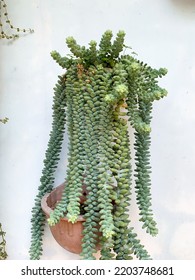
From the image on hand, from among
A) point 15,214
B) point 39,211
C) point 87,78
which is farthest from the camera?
point 15,214

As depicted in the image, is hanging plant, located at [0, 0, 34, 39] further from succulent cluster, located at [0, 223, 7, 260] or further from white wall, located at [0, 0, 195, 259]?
succulent cluster, located at [0, 223, 7, 260]

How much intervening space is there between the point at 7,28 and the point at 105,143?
21.3 inches

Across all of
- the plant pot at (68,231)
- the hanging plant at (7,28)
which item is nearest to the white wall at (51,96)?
the hanging plant at (7,28)

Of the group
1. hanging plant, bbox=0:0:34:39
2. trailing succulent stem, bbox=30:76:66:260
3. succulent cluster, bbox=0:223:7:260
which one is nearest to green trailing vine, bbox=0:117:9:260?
succulent cluster, bbox=0:223:7:260

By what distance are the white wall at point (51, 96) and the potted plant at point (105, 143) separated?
0.56 feet

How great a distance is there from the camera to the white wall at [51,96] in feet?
3.90

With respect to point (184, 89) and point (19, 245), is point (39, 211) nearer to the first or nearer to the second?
point (19, 245)

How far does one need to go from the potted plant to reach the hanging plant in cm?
28

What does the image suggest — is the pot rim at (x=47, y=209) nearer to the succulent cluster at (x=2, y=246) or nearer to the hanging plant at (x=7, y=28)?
the succulent cluster at (x=2, y=246)

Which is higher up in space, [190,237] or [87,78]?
[87,78]

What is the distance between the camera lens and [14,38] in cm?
125

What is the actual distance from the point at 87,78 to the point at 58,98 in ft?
0.41
